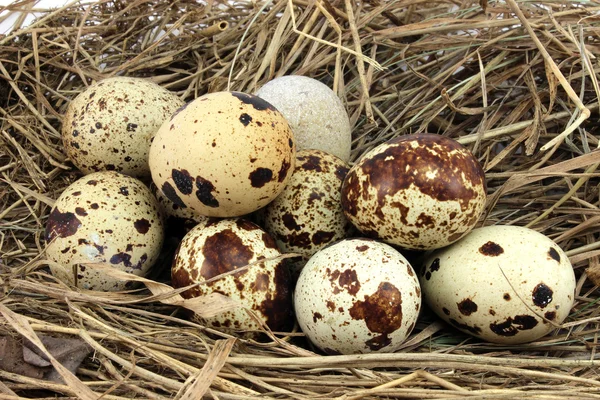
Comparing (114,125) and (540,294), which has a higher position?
(114,125)

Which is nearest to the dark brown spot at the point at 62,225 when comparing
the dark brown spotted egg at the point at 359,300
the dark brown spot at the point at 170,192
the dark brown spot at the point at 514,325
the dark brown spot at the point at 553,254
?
the dark brown spot at the point at 170,192

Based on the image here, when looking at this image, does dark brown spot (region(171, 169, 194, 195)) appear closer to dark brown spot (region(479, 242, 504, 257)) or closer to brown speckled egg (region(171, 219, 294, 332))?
brown speckled egg (region(171, 219, 294, 332))

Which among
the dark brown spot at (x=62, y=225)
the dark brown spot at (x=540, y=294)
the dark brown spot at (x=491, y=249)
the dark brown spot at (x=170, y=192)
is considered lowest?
the dark brown spot at (x=540, y=294)

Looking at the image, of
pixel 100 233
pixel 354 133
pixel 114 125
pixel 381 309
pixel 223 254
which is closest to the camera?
pixel 381 309

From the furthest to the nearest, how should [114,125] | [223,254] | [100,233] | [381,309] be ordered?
1. [114,125]
2. [100,233]
3. [223,254]
4. [381,309]

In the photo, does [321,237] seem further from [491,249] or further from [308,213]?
[491,249]

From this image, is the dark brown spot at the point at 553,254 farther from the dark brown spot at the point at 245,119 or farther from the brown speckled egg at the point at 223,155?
the dark brown spot at the point at 245,119

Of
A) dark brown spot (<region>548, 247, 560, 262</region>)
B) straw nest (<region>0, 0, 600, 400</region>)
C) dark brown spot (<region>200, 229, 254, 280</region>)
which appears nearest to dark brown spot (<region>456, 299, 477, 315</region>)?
straw nest (<region>0, 0, 600, 400</region>)

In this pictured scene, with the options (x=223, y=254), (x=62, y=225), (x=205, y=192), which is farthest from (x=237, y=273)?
(x=62, y=225)
